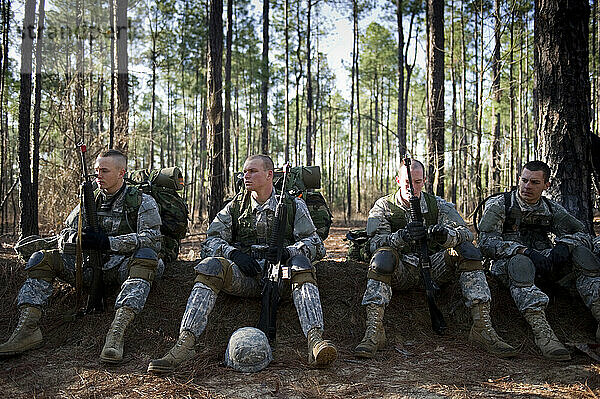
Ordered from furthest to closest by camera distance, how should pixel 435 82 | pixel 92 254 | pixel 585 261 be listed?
pixel 435 82, pixel 92 254, pixel 585 261

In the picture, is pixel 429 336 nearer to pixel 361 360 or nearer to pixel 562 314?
pixel 361 360

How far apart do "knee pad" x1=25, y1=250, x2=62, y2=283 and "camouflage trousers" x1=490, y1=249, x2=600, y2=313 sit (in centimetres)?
421

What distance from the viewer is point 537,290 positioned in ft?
13.4

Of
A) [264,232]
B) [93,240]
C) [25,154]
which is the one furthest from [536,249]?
[25,154]

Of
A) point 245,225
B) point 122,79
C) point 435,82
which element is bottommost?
point 245,225

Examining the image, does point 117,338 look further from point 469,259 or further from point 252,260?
point 469,259

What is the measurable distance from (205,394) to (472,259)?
101 inches

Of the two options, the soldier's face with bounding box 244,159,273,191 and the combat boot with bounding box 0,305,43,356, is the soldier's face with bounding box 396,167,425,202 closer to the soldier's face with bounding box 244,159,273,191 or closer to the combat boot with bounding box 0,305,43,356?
the soldier's face with bounding box 244,159,273,191

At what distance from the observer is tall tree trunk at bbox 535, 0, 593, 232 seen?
5.23 metres

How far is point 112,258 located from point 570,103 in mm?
5338

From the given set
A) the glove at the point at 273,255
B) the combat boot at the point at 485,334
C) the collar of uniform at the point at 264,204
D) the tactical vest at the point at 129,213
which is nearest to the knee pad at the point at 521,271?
the combat boot at the point at 485,334

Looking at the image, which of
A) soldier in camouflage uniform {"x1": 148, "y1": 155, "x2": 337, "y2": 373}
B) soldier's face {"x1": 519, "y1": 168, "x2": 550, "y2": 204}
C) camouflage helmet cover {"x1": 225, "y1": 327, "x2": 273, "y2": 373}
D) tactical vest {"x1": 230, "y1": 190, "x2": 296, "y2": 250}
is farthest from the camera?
soldier's face {"x1": 519, "y1": 168, "x2": 550, "y2": 204}

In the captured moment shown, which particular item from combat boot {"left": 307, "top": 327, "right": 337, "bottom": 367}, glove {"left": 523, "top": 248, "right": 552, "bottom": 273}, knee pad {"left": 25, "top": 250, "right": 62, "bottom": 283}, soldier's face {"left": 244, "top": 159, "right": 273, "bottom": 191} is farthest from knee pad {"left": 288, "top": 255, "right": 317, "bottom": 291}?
knee pad {"left": 25, "top": 250, "right": 62, "bottom": 283}

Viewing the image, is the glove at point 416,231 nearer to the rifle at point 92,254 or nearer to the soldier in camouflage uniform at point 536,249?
the soldier in camouflage uniform at point 536,249
